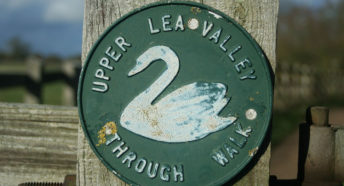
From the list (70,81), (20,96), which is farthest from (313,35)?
(70,81)

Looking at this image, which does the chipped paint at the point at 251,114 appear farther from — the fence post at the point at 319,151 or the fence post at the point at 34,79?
the fence post at the point at 34,79

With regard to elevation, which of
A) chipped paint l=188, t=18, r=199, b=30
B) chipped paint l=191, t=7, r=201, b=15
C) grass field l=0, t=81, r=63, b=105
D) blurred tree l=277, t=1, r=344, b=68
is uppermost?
chipped paint l=191, t=7, r=201, b=15

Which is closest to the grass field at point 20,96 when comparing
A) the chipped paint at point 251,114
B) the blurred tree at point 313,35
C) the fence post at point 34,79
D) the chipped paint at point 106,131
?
the fence post at point 34,79

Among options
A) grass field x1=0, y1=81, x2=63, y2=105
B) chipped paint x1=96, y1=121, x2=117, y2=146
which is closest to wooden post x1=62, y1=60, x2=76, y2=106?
grass field x1=0, y1=81, x2=63, y2=105

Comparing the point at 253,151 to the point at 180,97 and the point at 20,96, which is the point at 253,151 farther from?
the point at 20,96

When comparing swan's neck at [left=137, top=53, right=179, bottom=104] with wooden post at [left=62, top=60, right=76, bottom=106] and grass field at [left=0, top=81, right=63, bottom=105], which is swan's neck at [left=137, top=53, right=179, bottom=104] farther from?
grass field at [left=0, top=81, right=63, bottom=105]
